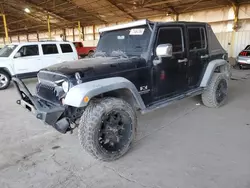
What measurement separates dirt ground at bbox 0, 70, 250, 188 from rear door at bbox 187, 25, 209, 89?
839 millimetres

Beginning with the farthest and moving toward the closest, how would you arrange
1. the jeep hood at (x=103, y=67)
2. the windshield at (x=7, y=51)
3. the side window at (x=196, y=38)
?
1. the windshield at (x=7, y=51)
2. the side window at (x=196, y=38)
3. the jeep hood at (x=103, y=67)

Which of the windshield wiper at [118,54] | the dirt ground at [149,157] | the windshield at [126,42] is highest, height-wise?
the windshield at [126,42]

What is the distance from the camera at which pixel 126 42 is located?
340 cm

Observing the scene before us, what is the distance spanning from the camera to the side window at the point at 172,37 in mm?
3258

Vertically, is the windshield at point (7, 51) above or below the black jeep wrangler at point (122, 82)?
above

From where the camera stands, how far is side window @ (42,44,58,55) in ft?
27.7

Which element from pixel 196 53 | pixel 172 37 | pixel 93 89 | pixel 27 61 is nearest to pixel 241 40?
pixel 196 53

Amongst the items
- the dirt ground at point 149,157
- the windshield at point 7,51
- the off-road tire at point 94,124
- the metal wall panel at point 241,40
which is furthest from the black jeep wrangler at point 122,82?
the metal wall panel at point 241,40

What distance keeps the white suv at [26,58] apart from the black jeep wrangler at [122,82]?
532 cm

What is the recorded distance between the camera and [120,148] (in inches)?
109

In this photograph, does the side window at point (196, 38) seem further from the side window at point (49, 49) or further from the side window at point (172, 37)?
the side window at point (49, 49)

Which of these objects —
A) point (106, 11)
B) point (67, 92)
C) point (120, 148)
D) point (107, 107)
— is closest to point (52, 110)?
point (67, 92)

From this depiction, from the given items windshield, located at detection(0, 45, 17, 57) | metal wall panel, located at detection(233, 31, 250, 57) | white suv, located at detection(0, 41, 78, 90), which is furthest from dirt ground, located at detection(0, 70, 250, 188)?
metal wall panel, located at detection(233, 31, 250, 57)

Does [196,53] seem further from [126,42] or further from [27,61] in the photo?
[27,61]
